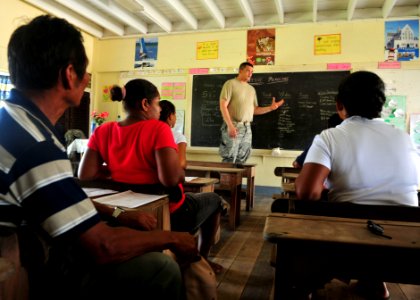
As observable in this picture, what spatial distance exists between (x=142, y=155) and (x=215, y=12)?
164 inches

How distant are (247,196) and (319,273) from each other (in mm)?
3419

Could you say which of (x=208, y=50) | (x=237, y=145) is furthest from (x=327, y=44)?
(x=237, y=145)

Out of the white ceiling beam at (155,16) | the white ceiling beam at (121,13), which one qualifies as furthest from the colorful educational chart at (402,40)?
the white ceiling beam at (121,13)

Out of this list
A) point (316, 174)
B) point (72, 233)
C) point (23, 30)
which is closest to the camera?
point (72, 233)

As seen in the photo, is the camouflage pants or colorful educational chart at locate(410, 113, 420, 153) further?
colorful educational chart at locate(410, 113, 420, 153)

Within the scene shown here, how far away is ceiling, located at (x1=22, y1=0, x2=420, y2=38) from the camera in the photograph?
4855mm

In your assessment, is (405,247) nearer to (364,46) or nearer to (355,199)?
(355,199)

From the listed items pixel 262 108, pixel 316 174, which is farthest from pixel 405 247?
pixel 262 108

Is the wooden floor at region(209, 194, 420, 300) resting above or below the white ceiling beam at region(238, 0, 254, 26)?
below

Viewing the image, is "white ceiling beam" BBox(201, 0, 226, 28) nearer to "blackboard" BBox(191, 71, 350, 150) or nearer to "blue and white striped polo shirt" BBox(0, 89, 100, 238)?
"blackboard" BBox(191, 71, 350, 150)

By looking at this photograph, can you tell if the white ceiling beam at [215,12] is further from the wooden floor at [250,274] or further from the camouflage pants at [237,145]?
the wooden floor at [250,274]

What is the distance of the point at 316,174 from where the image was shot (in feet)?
4.10

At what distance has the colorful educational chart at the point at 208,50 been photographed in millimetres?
5652

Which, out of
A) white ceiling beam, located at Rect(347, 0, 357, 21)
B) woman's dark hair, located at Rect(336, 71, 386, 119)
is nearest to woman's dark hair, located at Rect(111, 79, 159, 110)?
woman's dark hair, located at Rect(336, 71, 386, 119)
